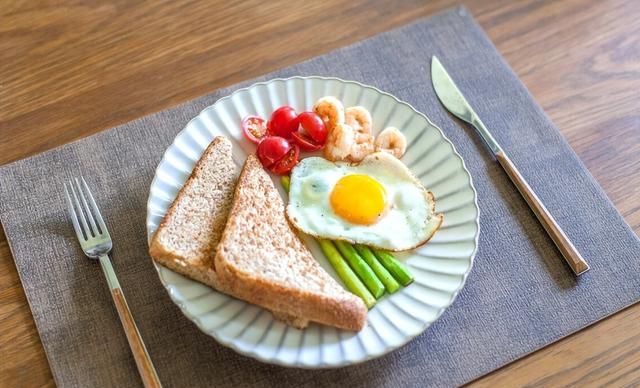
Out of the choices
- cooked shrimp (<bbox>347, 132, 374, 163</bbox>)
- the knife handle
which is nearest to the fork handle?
cooked shrimp (<bbox>347, 132, 374, 163</bbox>)

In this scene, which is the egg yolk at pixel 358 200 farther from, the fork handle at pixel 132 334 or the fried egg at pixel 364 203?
the fork handle at pixel 132 334

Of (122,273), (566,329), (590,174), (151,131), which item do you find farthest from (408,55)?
(122,273)

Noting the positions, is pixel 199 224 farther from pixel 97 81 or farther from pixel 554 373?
pixel 554 373

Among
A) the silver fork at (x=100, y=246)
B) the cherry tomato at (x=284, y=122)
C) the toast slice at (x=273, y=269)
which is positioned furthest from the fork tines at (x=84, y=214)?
the cherry tomato at (x=284, y=122)

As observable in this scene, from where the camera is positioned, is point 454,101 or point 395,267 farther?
point 454,101

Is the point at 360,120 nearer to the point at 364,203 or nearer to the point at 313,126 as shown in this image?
the point at 313,126

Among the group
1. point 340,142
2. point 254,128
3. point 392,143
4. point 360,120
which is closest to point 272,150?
point 254,128
